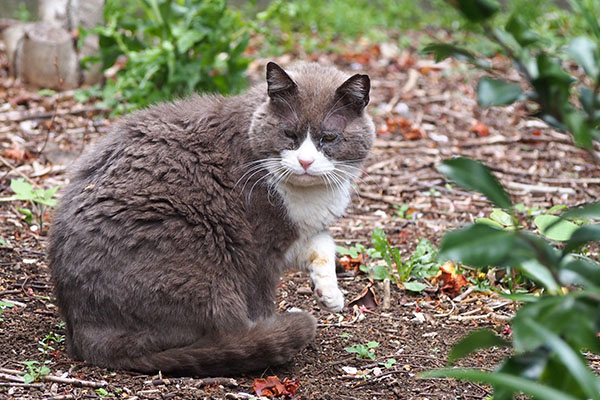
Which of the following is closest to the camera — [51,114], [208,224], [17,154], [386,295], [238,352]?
[238,352]

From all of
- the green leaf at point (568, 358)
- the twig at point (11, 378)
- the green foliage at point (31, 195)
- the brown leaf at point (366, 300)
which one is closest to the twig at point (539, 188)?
the brown leaf at point (366, 300)

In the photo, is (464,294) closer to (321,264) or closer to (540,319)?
(321,264)

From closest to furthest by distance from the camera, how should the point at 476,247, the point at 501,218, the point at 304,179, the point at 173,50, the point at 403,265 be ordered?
the point at 476,247 < the point at 304,179 < the point at 501,218 < the point at 403,265 < the point at 173,50

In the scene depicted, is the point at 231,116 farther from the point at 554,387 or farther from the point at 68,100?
the point at 68,100

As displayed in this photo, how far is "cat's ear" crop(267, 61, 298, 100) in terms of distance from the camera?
3223mm

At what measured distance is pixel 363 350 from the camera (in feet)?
10.4

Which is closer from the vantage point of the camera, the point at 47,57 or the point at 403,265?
the point at 403,265

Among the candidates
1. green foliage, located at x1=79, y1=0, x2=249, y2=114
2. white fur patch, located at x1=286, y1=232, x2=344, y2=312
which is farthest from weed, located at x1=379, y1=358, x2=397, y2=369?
green foliage, located at x1=79, y1=0, x2=249, y2=114

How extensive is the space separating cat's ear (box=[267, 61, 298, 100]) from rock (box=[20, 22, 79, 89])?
3640 mm

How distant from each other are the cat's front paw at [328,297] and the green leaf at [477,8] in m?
1.86

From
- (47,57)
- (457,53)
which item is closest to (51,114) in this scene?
(47,57)

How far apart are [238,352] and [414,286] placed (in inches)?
49.1

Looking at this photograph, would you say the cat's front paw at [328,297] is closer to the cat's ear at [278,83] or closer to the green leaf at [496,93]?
the cat's ear at [278,83]

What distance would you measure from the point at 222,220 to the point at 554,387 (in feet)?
6.07
